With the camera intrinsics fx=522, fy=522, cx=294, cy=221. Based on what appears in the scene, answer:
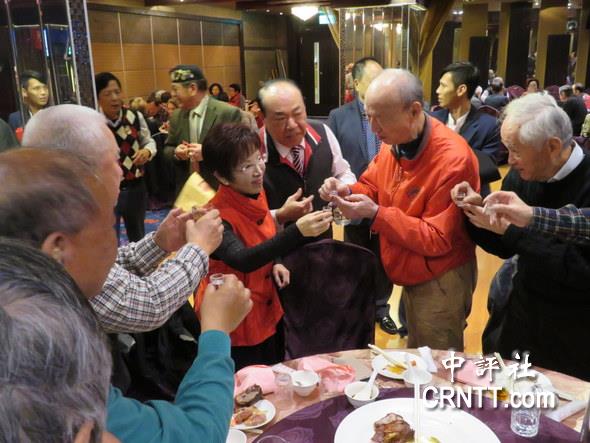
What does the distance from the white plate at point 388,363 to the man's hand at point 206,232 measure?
0.63 m

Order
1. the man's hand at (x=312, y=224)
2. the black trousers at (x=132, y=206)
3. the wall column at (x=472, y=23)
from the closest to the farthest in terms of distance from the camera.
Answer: the man's hand at (x=312, y=224) < the black trousers at (x=132, y=206) < the wall column at (x=472, y=23)

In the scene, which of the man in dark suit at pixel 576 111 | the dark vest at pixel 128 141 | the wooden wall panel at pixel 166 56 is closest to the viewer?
the dark vest at pixel 128 141

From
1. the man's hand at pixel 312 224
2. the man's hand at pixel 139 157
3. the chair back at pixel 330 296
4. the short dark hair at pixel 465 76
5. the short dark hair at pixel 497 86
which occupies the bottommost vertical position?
the chair back at pixel 330 296

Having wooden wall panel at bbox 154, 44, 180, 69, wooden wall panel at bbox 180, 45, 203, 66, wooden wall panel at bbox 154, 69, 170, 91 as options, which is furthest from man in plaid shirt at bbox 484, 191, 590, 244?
wooden wall panel at bbox 180, 45, 203, 66

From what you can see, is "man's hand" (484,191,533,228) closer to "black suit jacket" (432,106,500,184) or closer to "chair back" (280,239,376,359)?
"chair back" (280,239,376,359)

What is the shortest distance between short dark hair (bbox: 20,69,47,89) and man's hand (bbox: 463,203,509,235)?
229 centimetres

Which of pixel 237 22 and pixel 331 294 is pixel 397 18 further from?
pixel 237 22

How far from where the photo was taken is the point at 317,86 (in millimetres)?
15758

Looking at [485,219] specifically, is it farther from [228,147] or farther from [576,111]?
[576,111]

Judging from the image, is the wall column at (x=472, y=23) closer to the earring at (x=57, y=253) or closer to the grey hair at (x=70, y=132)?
the grey hair at (x=70, y=132)

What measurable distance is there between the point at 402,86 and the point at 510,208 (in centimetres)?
65

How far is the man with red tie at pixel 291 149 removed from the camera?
2605 mm

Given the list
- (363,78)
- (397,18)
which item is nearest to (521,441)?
(363,78)

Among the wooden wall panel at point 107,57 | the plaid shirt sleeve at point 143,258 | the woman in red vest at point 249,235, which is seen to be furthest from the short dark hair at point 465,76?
the wooden wall panel at point 107,57
